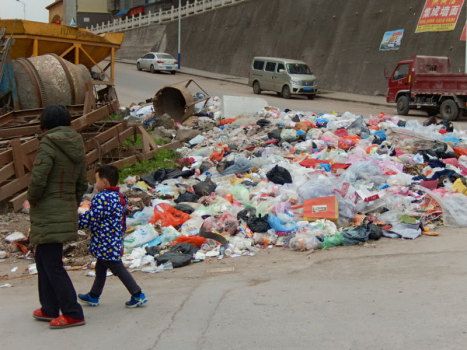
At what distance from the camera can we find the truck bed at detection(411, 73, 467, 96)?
60.5 ft

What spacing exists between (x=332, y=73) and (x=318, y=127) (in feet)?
65.9

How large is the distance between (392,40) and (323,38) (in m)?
5.70

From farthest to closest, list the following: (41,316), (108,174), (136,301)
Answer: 1. (136,301)
2. (108,174)
3. (41,316)

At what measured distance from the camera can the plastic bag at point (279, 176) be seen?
28.7 feet

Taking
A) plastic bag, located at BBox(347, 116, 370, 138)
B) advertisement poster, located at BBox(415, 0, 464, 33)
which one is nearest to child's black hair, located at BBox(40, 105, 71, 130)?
plastic bag, located at BBox(347, 116, 370, 138)

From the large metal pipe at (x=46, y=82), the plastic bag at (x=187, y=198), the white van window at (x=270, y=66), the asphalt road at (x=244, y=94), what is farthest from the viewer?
the white van window at (x=270, y=66)

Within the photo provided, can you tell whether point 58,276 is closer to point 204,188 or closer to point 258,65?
point 204,188

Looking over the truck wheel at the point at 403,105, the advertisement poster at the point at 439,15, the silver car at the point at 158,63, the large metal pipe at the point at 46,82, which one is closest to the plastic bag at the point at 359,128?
the large metal pipe at the point at 46,82

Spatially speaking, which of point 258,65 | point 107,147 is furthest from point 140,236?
point 258,65

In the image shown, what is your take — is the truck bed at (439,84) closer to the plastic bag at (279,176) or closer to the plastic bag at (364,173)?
the plastic bag at (364,173)

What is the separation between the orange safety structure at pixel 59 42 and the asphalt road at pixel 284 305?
7893 mm

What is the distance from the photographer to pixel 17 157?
8031mm

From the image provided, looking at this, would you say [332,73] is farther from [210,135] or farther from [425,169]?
[425,169]

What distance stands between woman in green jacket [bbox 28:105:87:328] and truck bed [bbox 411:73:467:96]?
54.5ft
